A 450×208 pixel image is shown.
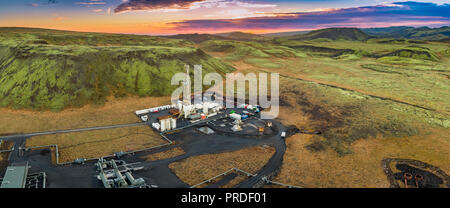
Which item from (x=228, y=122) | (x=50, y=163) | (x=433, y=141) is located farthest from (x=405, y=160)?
(x=50, y=163)

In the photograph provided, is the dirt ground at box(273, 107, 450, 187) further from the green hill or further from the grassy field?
the green hill

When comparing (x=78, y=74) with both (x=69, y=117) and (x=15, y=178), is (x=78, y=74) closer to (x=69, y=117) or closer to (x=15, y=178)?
(x=69, y=117)

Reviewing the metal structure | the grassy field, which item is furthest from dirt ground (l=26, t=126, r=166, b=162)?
the metal structure

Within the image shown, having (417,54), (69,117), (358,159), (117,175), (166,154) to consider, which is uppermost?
(417,54)

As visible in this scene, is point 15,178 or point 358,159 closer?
point 15,178

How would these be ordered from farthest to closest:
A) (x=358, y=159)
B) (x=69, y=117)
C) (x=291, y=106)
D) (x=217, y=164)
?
(x=291, y=106) < (x=69, y=117) < (x=358, y=159) < (x=217, y=164)

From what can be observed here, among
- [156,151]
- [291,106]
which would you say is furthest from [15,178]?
[291,106]

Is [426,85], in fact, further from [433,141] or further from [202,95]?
[202,95]
